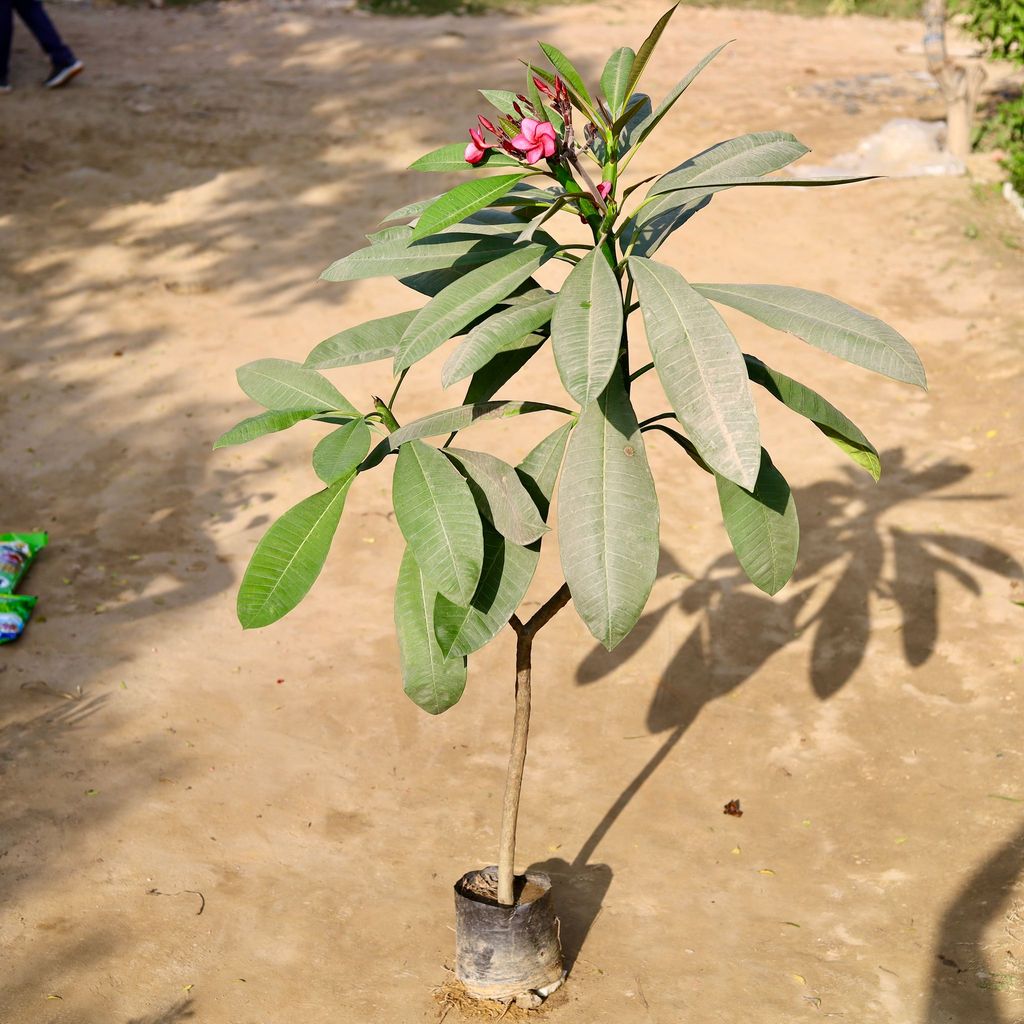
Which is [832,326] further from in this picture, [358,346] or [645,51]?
[358,346]

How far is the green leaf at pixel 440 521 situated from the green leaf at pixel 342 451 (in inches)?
3.9

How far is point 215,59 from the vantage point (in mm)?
11664

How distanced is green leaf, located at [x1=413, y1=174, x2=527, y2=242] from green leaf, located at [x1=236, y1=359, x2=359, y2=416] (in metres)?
0.57

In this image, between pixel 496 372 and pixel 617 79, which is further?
pixel 496 372

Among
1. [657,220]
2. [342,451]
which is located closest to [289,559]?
[342,451]

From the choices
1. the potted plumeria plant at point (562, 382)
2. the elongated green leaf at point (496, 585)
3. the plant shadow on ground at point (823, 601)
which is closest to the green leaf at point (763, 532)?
the potted plumeria plant at point (562, 382)

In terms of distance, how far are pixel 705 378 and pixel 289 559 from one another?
963 mm

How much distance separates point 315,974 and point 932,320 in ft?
20.1

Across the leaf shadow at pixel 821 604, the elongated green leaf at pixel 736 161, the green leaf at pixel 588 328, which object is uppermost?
the elongated green leaf at pixel 736 161

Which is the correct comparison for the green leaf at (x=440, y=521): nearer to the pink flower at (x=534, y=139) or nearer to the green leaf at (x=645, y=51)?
the pink flower at (x=534, y=139)

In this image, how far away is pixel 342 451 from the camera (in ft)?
8.42

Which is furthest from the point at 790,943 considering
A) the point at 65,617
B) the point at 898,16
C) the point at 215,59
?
the point at 898,16

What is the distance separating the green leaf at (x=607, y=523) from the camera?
2.40m

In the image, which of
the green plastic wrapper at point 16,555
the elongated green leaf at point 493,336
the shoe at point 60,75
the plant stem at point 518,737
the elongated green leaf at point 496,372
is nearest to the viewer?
the elongated green leaf at point 493,336
